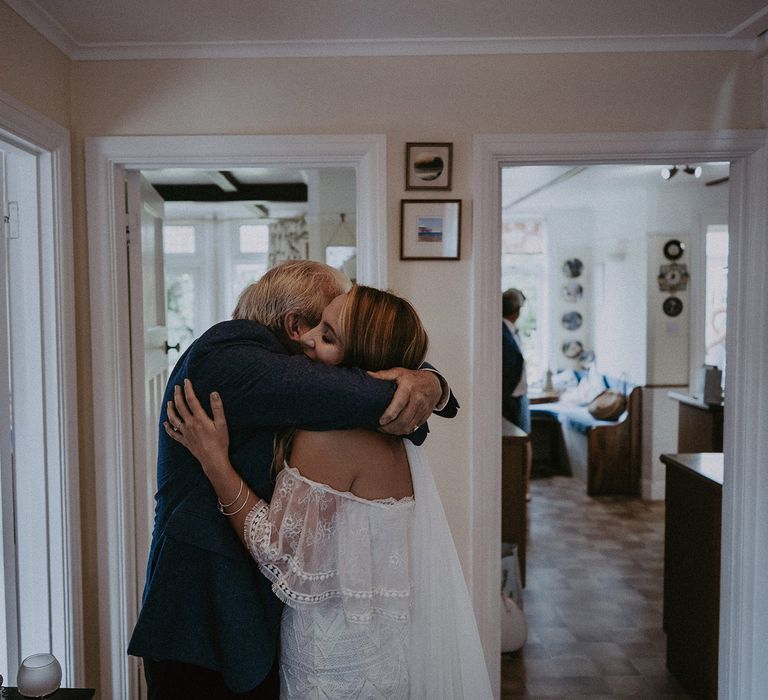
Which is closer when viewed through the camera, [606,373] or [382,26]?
[382,26]

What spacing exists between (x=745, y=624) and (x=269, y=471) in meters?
2.07

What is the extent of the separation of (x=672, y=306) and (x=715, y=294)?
0.72 metres

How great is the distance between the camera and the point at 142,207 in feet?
9.33

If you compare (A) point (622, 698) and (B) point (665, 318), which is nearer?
(A) point (622, 698)

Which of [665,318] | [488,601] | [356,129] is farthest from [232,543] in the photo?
[665,318]

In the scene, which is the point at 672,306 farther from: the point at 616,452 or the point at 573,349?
the point at 573,349

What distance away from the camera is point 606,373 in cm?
764

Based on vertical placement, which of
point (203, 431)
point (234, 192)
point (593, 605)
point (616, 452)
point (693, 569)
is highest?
point (234, 192)

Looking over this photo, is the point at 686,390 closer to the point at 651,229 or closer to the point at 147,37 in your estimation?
the point at 651,229

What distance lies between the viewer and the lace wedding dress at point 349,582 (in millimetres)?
1475

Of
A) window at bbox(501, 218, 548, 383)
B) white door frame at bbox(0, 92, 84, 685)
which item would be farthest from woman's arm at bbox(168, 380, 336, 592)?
window at bbox(501, 218, 548, 383)

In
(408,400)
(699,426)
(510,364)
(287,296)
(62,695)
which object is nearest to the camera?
(408,400)

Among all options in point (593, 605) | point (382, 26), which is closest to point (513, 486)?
point (593, 605)

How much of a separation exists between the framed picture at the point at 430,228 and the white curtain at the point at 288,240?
20.2 inches
